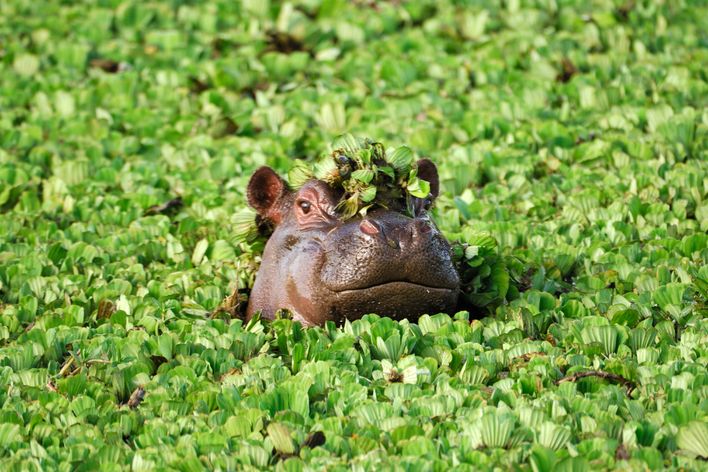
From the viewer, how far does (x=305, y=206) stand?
626 centimetres

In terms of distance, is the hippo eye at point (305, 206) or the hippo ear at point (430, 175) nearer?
the hippo eye at point (305, 206)

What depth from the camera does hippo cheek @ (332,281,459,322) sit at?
5828mm

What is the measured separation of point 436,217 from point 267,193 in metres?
1.51

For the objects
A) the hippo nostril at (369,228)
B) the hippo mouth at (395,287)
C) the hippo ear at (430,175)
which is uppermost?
the hippo nostril at (369,228)

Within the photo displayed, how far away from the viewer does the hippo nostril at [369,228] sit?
574 cm

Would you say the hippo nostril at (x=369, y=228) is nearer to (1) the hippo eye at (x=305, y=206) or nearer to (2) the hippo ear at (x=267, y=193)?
(1) the hippo eye at (x=305, y=206)

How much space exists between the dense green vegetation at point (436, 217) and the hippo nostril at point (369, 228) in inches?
17.0

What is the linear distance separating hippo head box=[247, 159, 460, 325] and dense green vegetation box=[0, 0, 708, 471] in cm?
13

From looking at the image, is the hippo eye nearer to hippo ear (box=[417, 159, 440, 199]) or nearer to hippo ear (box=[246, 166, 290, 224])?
hippo ear (box=[246, 166, 290, 224])

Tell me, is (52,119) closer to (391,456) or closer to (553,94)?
(553,94)

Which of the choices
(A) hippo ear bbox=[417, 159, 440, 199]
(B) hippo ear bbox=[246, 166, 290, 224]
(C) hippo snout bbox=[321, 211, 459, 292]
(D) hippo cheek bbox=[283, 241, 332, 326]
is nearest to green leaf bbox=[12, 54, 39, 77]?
(B) hippo ear bbox=[246, 166, 290, 224]

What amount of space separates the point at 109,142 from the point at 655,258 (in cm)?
439

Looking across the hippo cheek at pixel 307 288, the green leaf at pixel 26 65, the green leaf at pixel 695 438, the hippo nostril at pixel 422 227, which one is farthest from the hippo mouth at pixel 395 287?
the green leaf at pixel 26 65

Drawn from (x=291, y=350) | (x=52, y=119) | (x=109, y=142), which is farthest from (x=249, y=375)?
(x=52, y=119)
